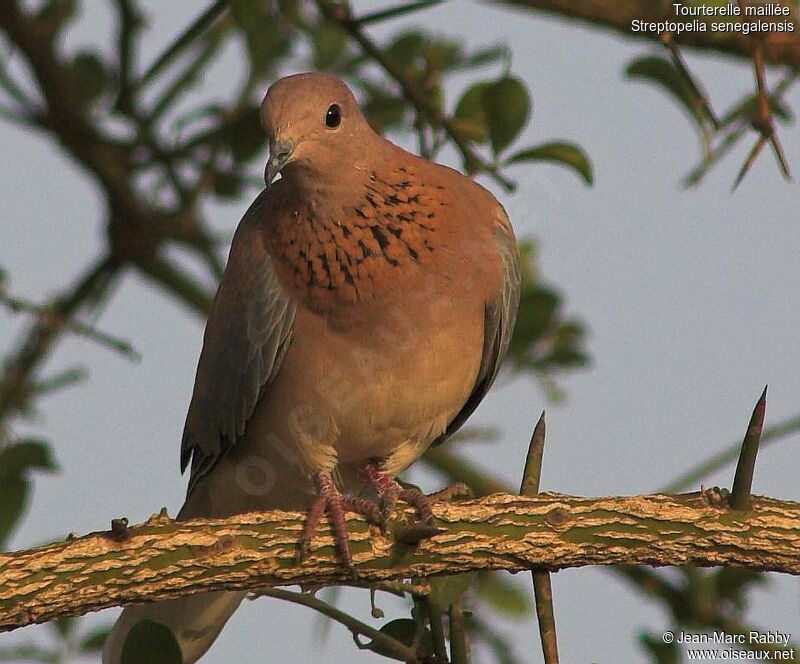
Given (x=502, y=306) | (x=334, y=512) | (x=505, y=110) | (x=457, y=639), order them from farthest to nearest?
(x=502, y=306), (x=505, y=110), (x=334, y=512), (x=457, y=639)

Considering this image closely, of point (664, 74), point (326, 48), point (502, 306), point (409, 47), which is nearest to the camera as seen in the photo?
point (664, 74)

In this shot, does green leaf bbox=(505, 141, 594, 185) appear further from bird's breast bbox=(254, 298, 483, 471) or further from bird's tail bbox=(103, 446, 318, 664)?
bird's tail bbox=(103, 446, 318, 664)

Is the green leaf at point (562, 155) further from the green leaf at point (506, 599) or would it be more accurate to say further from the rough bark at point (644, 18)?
the green leaf at point (506, 599)

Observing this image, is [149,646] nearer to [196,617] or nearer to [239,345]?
[239,345]

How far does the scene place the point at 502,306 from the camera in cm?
319

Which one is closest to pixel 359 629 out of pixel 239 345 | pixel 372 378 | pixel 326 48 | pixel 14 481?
pixel 372 378

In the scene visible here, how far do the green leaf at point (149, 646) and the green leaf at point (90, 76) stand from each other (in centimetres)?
198

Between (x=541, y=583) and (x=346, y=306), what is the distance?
1037mm

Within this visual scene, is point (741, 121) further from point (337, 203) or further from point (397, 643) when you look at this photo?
point (397, 643)

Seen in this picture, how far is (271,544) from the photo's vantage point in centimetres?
217

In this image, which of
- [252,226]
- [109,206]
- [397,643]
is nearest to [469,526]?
[397,643]

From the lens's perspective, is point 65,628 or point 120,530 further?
point 65,628

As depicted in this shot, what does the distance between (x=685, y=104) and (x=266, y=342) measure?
1.09 metres

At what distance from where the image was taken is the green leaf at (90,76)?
151 inches
